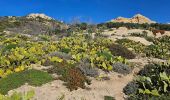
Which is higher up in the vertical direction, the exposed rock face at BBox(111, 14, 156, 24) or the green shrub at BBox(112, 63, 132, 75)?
the exposed rock face at BBox(111, 14, 156, 24)

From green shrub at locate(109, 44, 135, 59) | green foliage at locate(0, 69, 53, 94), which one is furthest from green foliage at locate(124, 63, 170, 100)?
green shrub at locate(109, 44, 135, 59)

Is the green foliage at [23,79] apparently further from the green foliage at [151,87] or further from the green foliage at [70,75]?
the green foliage at [151,87]

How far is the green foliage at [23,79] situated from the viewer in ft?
49.2

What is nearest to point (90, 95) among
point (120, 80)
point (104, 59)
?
point (120, 80)

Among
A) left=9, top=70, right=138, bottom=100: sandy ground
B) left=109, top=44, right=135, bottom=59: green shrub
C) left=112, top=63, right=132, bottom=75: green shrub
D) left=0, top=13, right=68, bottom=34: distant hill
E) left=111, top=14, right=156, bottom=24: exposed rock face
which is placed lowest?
left=9, top=70, right=138, bottom=100: sandy ground

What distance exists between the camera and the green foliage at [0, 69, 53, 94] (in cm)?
1499

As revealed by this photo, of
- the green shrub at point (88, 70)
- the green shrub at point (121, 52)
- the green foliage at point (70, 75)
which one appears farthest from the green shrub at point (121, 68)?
the green shrub at point (121, 52)

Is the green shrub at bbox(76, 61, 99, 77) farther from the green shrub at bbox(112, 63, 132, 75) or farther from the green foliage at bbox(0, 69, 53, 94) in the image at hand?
the green foliage at bbox(0, 69, 53, 94)

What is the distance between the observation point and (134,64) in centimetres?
2100

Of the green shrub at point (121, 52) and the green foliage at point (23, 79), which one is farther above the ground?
the green shrub at point (121, 52)

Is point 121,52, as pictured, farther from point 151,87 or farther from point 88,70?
point 151,87

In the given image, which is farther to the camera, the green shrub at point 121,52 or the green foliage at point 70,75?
the green shrub at point 121,52

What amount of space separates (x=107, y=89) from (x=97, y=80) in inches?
44.7

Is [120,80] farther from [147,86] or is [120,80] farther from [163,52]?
[163,52]
